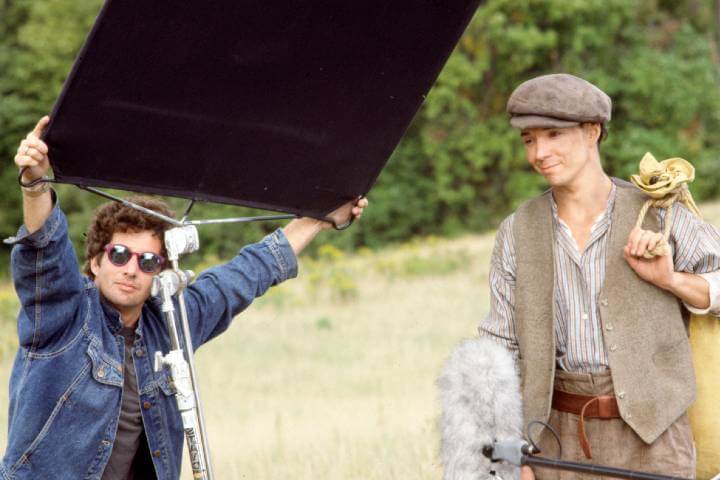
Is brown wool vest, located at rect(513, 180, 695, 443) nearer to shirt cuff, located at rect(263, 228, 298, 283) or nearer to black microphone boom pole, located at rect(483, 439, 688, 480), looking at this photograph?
black microphone boom pole, located at rect(483, 439, 688, 480)

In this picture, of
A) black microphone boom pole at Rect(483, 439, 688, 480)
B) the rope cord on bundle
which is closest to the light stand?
black microphone boom pole at Rect(483, 439, 688, 480)

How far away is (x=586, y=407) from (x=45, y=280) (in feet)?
5.70

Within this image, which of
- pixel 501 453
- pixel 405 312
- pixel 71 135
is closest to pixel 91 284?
pixel 71 135

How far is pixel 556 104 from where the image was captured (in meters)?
3.48

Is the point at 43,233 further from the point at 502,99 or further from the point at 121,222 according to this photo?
the point at 502,99

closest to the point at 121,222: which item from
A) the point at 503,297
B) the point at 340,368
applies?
the point at 503,297

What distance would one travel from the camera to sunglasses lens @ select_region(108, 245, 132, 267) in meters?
3.47

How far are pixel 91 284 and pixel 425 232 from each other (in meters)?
30.3

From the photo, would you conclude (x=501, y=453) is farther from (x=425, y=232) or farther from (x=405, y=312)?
(x=425, y=232)

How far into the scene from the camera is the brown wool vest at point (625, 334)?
3477mm

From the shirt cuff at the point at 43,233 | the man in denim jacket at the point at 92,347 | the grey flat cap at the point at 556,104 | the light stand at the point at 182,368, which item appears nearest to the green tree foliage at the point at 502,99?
the man in denim jacket at the point at 92,347

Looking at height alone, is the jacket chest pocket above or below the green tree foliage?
below

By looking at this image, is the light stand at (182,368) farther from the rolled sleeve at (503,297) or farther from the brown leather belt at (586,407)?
the brown leather belt at (586,407)

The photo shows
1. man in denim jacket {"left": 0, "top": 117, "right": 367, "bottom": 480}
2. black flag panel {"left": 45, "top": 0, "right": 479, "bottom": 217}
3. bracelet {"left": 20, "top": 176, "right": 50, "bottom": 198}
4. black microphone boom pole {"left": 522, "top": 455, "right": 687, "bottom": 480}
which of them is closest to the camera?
black microphone boom pole {"left": 522, "top": 455, "right": 687, "bottom": 480}
